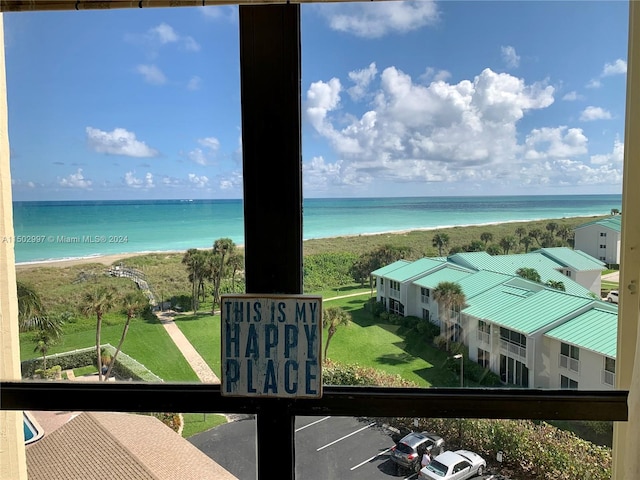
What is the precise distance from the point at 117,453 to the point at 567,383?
128 centimetres

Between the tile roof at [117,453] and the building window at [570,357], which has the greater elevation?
the building window at [570,357]

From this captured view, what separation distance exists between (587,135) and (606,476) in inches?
36.6

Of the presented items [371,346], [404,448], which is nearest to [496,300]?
[371,346]

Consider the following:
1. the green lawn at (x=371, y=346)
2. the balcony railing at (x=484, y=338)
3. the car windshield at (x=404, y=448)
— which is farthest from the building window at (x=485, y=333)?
the car windshield at (x=404, y=448)

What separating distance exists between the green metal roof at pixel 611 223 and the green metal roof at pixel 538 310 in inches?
8.0

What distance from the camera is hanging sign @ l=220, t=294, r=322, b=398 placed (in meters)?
1.05

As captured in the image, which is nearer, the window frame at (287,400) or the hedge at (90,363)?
the window frame at (287,400)

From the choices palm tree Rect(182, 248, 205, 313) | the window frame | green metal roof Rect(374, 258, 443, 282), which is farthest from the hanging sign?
green metal roof Rect(374, 258, 443, 282)

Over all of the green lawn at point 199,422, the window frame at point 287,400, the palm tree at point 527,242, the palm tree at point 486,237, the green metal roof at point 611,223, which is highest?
the green metal roof at point 611,223

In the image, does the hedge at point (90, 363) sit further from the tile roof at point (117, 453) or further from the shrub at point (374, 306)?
the shrub at point (374, 306)

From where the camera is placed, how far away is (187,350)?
115 centimetres

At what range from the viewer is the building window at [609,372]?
3.40ft

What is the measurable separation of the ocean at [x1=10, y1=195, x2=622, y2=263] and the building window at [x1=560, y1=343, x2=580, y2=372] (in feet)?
1.20

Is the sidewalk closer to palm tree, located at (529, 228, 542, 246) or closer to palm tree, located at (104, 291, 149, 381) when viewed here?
palm tree, located at (104, 291, 149, 381)
